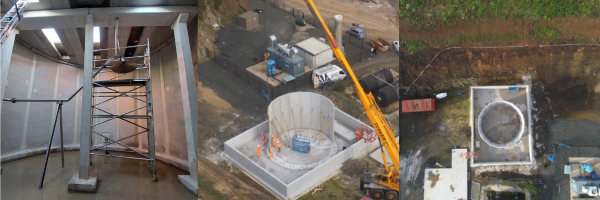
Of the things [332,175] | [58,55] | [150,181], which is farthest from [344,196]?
[58,55]

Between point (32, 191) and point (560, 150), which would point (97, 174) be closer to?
point (32, 191)

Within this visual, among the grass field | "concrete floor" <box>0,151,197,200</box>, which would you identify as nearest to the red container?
the grass field

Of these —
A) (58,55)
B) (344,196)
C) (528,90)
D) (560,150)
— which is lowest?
(344,196)

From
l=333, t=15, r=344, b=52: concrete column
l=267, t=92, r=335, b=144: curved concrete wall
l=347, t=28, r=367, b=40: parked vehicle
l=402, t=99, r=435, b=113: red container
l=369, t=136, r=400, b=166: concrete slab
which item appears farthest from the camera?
l=347, t=28, r=367, b=40: parked vehicle

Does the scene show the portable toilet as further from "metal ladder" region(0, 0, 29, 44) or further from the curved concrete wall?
"metal ladder" region(0, 0, 29, 44)

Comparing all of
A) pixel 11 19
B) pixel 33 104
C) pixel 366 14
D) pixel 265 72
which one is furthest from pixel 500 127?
pixel 33 104

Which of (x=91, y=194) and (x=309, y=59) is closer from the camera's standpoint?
Answer: (x=91, y=194)
